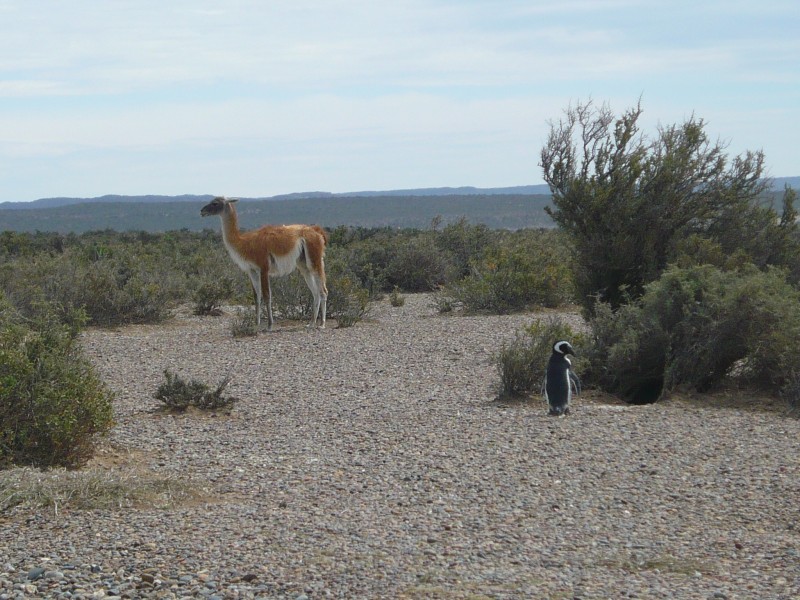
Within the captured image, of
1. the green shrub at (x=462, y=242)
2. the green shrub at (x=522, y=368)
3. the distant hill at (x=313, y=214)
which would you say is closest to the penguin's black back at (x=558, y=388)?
the green shrub at (x=522, y=368)

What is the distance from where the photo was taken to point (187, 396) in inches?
428

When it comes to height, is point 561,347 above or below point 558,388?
above

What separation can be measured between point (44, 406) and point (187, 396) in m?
2.95

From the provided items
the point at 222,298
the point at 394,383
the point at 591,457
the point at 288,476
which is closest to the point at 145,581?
the point at 288,476

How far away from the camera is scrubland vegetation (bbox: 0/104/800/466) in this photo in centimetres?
844

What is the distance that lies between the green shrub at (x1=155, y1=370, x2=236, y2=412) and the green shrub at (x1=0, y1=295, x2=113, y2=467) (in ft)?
7.03

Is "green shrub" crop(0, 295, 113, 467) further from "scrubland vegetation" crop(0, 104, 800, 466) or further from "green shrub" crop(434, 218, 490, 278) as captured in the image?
"green shrub" crop(434, 218, 490, 278)

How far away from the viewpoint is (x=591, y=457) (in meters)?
8.62

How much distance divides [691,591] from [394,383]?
747 centimetres

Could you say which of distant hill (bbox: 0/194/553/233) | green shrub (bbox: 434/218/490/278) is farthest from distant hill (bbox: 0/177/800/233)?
green shrub (bbox: 434/218/490/278)

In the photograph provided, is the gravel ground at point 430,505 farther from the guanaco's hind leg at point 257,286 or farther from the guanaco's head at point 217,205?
the guanaco's head at point 217,205

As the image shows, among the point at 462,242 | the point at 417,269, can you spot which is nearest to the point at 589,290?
the point at 417,269

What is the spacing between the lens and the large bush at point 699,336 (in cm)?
1131

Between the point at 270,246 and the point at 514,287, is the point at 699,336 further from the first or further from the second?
the point at 514,287
